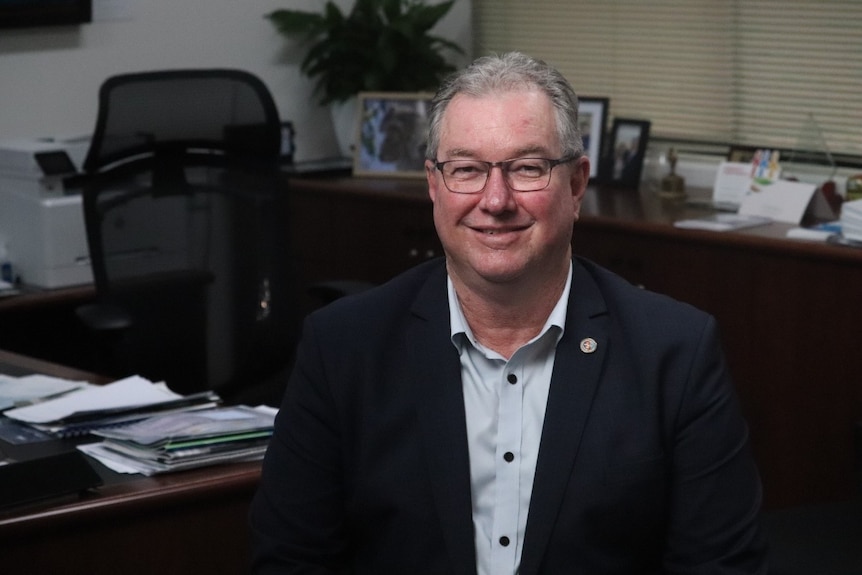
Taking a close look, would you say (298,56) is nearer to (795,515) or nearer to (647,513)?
(795,515)

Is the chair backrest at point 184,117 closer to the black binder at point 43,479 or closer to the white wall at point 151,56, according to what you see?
the white wall at point 151,56

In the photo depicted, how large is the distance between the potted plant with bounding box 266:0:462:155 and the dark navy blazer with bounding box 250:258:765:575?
2913 mm

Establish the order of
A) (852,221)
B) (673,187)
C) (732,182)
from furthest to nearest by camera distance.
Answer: (673,187)
(732,182)
(852,221)

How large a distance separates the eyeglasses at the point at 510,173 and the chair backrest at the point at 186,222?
5.78 ft

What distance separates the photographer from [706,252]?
11.6 feet

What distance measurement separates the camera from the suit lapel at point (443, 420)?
5.59ft

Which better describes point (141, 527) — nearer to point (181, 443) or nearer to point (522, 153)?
point (181, 443)

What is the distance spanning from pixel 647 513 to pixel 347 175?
3.16 m

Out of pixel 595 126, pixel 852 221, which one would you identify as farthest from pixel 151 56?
pixel 852 221

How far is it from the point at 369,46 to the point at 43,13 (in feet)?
3.59

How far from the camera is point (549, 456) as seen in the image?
171cm

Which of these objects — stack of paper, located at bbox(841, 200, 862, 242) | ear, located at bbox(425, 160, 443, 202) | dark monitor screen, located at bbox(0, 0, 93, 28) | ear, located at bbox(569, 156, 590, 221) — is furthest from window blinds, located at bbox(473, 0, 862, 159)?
ear, located at bbox(425, 160, 443, 202)

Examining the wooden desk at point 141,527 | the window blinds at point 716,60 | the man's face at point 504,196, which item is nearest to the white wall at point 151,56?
the window blinds at point 716,60

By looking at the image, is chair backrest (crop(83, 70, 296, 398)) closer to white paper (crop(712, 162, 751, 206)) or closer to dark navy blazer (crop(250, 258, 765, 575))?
white paper (crop(712, 162, 751, 206))
